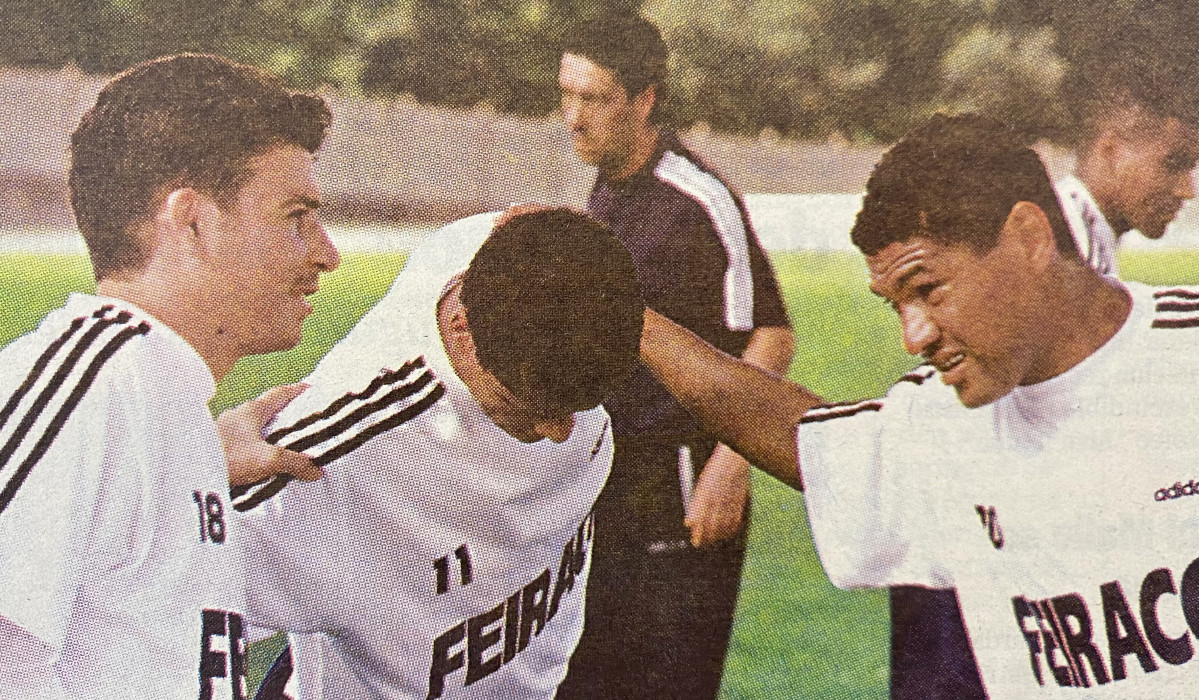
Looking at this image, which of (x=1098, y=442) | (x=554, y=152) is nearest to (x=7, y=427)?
(x=554, y=152)

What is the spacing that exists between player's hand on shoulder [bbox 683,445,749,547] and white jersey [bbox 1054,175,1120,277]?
0.66 metres

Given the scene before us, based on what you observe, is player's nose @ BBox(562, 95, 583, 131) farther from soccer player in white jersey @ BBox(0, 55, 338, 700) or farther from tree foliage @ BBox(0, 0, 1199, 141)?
soccer player in white jersey @ BBox(0, 55, 338, 700)

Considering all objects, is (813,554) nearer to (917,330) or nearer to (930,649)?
(930,649)

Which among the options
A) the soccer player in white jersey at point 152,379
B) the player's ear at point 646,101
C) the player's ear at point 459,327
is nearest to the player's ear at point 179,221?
the soccer player in white jersey at point 152,379

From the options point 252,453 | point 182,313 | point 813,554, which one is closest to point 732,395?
point 813,554

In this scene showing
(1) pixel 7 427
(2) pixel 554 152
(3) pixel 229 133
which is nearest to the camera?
(1) pixel 7 427

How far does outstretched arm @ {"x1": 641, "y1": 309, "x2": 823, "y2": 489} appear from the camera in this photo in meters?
1.74

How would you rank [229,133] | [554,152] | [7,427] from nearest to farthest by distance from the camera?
[7,427] < [229,133] < [554,152]

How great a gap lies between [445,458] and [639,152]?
578 mm

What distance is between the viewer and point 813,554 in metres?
1.79

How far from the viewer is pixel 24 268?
64.0 inches

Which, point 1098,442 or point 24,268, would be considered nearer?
point 24,268

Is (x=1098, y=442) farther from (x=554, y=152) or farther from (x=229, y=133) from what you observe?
(x=229, y=133)

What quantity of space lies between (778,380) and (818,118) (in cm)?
43
